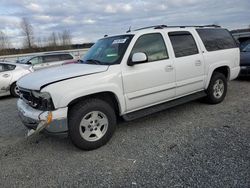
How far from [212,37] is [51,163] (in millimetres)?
4482

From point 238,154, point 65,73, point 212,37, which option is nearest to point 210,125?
point 238,154

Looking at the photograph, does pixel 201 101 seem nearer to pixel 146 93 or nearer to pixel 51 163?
pixel 146 93

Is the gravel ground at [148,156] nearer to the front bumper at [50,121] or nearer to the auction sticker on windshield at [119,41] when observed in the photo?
the front bumper at [50,121]

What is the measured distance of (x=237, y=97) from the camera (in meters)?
6.20

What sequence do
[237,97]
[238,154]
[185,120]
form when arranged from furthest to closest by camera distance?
[237,97] → [185,120] → [238,154]

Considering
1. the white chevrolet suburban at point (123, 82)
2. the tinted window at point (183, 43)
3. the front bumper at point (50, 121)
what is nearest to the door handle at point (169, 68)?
the white chevrolet suburban at point (123, 82)

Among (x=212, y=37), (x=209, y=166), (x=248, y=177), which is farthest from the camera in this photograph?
(x=212, y=37)

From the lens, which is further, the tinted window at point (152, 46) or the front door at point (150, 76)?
the tinted window at point (152, 46)

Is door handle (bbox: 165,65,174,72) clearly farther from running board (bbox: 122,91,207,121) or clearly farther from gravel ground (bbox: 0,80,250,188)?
gravel ground (bbox: 0,80,250,188)

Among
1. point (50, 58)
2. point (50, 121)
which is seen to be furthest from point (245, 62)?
point (50, 58)

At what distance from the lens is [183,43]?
4941 mm

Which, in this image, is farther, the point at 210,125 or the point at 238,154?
the point at 210,125

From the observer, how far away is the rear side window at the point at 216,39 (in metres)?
5.38

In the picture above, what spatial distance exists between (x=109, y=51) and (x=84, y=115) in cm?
149
